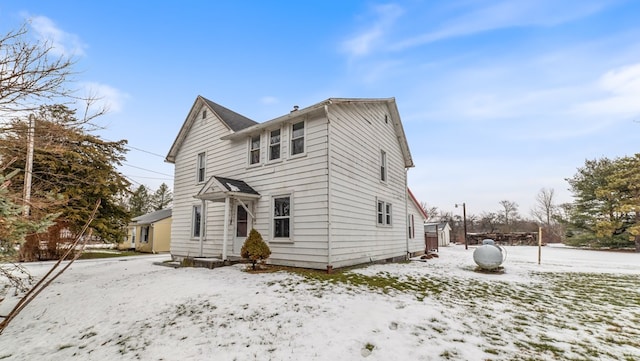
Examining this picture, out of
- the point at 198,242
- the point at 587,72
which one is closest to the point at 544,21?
the point at 587,72

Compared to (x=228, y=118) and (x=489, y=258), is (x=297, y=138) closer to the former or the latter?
(x=228, y=118)

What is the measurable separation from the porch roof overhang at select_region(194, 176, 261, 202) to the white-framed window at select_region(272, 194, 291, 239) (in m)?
0.91

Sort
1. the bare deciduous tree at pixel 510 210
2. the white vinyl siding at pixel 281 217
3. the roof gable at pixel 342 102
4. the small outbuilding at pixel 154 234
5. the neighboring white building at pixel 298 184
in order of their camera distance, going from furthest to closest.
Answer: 1. the bare deciduous tree at pixel 510 210
2. the small outbuilding at pixel 154 234
3. the white vinyl siding at pixel 281 217
4. the roof gable at pixel 342 102
5. the neighboring white building at pixel 298 184

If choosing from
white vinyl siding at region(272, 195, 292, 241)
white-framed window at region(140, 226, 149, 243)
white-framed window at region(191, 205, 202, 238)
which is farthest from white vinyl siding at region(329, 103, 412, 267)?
white-framed window at region(140, 226, 149, 243)

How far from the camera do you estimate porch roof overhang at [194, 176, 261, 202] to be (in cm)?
987

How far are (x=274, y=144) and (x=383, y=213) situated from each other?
221 inches

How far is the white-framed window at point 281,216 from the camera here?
9.80 metres

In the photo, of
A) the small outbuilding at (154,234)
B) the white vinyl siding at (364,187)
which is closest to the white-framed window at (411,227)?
the white vinyl siding at (364,187)

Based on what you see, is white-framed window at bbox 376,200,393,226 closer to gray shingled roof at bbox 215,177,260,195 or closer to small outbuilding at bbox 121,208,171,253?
gray shingled roof at bbox 215,177,260,195

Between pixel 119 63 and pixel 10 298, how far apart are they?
7.00 metres

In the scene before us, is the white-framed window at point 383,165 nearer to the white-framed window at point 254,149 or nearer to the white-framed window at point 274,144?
the white-framed window at point 274,144

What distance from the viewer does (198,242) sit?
40.3 feet

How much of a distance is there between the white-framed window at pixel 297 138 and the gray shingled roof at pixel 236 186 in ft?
7.27

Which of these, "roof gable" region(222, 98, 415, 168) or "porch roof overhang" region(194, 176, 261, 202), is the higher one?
"roof gable" region(222, 98, 415, 168)
